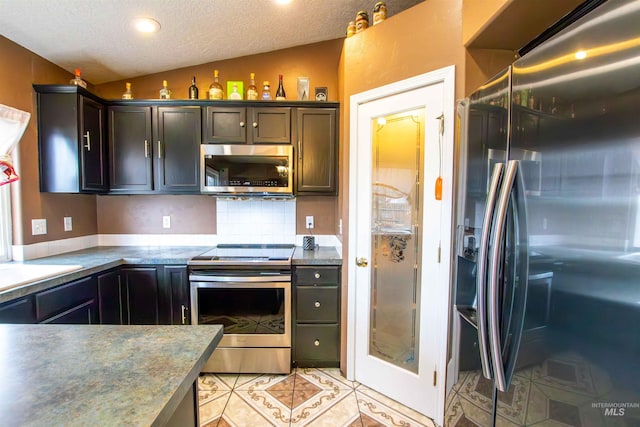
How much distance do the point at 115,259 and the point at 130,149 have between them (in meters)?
1.00

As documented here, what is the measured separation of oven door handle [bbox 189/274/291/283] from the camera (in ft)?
6.89

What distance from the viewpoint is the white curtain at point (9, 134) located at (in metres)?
1.81

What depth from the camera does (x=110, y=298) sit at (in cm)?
209

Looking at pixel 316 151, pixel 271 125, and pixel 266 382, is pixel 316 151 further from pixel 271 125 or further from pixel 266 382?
pixel 266 382

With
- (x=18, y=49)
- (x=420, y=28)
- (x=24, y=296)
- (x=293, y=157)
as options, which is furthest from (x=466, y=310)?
(x=18, y=49)

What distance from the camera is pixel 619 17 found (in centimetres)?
59

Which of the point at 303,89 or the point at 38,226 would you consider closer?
the point at 38,226

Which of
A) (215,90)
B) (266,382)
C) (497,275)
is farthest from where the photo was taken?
(215,90)

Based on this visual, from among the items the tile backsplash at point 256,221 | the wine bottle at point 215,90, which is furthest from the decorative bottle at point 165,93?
the tile backsplash at point 256,221

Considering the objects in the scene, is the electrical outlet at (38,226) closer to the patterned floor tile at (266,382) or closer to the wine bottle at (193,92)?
the wine bottle at (193,92)

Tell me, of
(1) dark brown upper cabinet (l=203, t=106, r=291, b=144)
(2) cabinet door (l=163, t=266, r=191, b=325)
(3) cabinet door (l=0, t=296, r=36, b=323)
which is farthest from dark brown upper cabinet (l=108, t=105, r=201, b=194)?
(3) cabinet door (l=0, t=296, r=36, b=323)

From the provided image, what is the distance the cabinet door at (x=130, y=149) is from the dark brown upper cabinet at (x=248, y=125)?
55cm

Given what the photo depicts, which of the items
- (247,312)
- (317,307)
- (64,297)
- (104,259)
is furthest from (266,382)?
(104,259)

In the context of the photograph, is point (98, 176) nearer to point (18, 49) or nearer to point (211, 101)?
point (18, 49)
